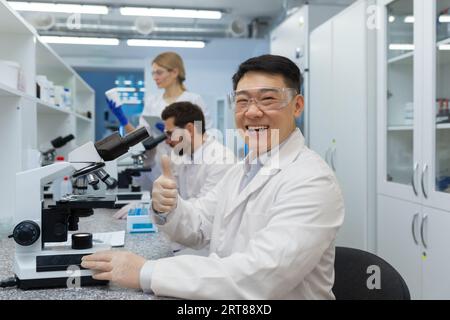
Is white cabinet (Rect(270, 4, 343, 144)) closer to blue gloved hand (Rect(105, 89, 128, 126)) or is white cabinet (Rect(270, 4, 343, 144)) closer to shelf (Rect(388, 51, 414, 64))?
shelf (Rect(388, 51, 414, 64))

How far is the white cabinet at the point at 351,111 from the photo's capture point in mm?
2582

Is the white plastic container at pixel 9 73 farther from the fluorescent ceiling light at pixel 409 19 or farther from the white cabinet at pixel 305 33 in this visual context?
the white cabinet at pixel 305 33

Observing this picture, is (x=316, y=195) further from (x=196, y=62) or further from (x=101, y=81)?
(x=101, y=81)

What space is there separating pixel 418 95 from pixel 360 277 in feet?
3.79

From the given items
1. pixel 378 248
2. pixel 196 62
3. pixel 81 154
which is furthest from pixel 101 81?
pixel 81 154

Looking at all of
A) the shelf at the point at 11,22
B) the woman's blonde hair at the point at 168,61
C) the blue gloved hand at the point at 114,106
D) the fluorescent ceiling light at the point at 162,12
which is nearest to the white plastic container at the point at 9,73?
the shelf at the point at 11,22

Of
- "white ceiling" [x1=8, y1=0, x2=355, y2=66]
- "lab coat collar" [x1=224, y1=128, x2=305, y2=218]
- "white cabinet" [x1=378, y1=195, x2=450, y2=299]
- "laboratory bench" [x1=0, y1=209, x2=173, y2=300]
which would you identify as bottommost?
"white cabinet" [x1=378, y1=195, x2=450, y2=299]

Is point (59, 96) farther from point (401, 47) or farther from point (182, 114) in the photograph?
point (401, 47)

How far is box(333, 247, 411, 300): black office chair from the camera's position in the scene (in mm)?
1164

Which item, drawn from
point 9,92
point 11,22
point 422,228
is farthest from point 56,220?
point 422,228

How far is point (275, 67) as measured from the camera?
1200 mm

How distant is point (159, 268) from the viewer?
0.99 metres

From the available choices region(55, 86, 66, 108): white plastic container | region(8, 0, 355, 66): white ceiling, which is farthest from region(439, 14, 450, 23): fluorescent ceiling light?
region(8, 0, 355, 66): white ceiling
